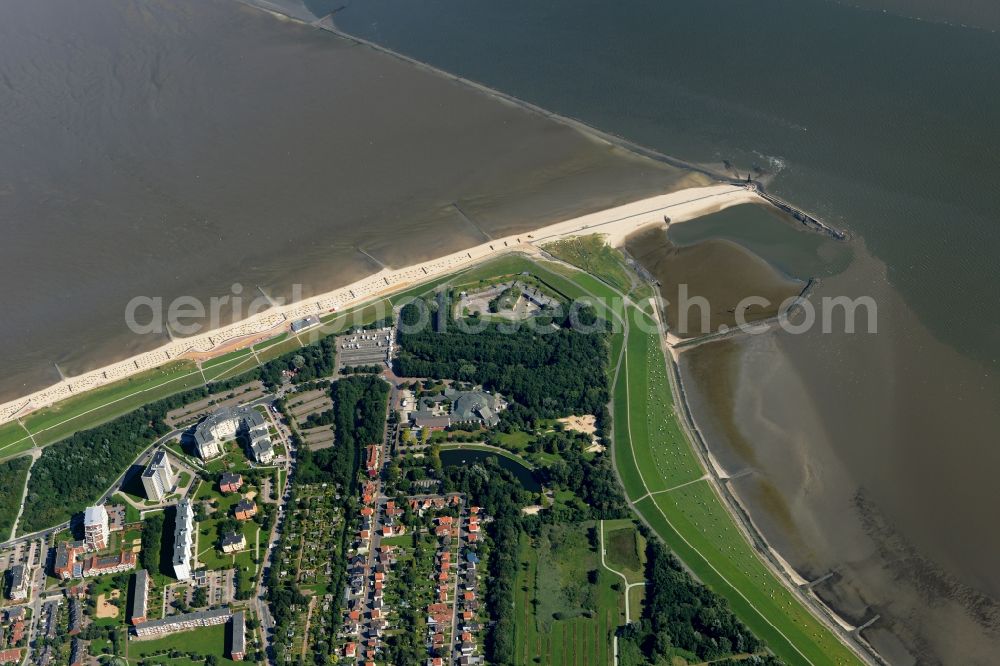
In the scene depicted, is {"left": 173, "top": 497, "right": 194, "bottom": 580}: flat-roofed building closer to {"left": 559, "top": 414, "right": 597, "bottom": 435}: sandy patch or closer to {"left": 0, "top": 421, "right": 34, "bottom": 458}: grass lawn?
{"left": 0, "top": 421, "right": 34, "bottom": 458}: grass lawn

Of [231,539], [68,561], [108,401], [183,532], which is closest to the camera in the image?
[68,561]

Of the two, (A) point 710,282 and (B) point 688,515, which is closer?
(B) point 688,515

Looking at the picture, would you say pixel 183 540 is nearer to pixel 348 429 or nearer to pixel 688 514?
pixel 348 429

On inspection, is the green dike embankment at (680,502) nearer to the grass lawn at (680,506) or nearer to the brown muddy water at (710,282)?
the grass lawn at (680,506)

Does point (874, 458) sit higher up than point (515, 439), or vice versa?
point (515, 439)

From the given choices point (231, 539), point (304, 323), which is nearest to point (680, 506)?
point (231, 539)
